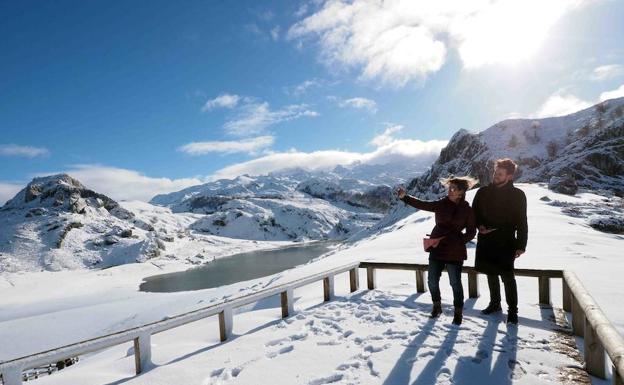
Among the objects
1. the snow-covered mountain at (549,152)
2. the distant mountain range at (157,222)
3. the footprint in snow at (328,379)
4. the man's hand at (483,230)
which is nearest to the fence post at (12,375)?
the footprint in snow at (328,379)

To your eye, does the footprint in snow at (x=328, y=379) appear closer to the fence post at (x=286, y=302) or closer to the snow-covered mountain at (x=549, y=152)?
the fence post at (x=286, y=302)

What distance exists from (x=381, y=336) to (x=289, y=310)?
2742 mm

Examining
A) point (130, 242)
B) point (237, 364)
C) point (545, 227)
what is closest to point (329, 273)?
point (237, 364)

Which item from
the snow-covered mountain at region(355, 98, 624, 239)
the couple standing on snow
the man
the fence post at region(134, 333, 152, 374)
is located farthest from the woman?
the snow-covered mountain at region(355, 98, 624, 239)

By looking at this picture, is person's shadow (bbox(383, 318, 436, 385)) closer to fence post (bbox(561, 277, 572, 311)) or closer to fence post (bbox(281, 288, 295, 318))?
fence post (bbox(561, 277, 572, 311))

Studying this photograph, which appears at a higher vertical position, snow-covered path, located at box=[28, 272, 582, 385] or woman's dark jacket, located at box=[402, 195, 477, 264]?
woman's dark jacket, located at box=[402, 195, 477, 264]

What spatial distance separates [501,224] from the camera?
6.18 metres

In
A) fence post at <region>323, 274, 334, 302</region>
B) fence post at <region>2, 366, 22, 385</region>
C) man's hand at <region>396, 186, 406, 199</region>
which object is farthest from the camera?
fence post at <region>323, 274, 334, 302</region>

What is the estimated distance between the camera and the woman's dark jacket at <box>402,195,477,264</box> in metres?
6.44

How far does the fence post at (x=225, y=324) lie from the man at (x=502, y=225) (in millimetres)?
5022

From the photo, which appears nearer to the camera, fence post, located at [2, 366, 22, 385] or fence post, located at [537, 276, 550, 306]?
fence post, located at [2, 366, 22, 385]

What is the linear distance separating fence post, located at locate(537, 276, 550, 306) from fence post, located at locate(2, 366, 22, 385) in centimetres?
929

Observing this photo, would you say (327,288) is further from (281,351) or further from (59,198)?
(59,198)


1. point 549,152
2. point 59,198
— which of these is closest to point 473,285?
point 59,198
